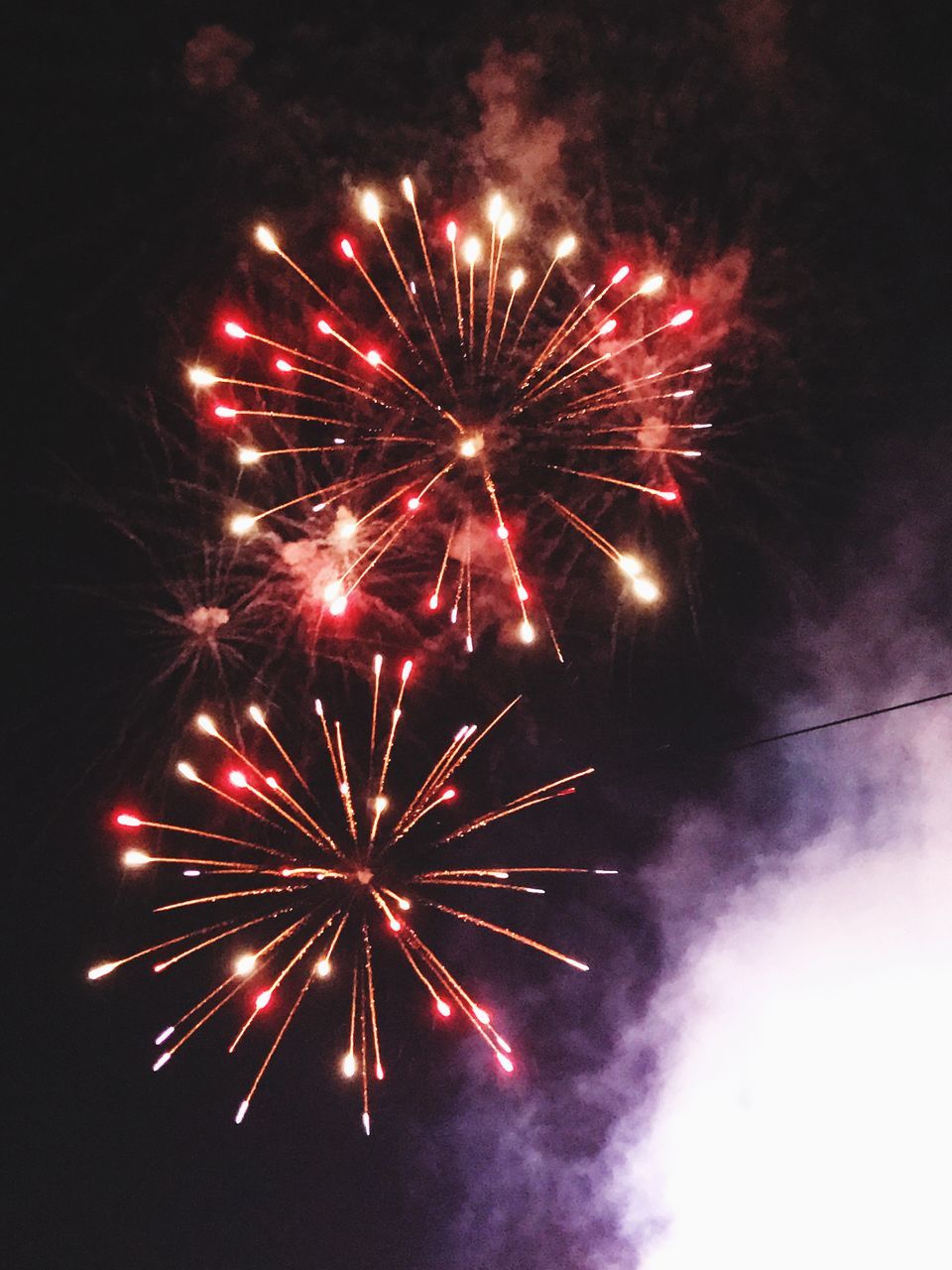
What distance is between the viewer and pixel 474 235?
26.0ft

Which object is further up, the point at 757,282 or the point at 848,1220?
the point at 757,282

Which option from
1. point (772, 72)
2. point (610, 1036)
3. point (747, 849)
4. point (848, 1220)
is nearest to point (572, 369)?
point (772, 72)

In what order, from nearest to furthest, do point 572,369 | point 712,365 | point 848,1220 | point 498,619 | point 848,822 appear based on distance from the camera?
1. point 572,369
2. point 712,365
3. point 498,619
4. point 848,822
5. point 848,1220

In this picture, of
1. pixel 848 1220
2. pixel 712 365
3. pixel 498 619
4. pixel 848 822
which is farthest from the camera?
pixel 848 1220

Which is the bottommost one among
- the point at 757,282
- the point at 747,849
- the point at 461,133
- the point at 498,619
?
the point at 498,619

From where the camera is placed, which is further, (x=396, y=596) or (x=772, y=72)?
(x=396, y=596)

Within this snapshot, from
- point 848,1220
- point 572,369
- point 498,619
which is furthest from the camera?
point 848,1220

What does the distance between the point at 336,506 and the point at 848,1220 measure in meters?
12.4

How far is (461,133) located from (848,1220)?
14.9 metres

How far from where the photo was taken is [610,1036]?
11578 millimetres

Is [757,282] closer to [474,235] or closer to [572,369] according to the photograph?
[572,369]

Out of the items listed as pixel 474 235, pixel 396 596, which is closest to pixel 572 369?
pixel 474 235

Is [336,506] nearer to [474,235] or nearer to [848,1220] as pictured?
[474,235]

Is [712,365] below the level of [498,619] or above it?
above
